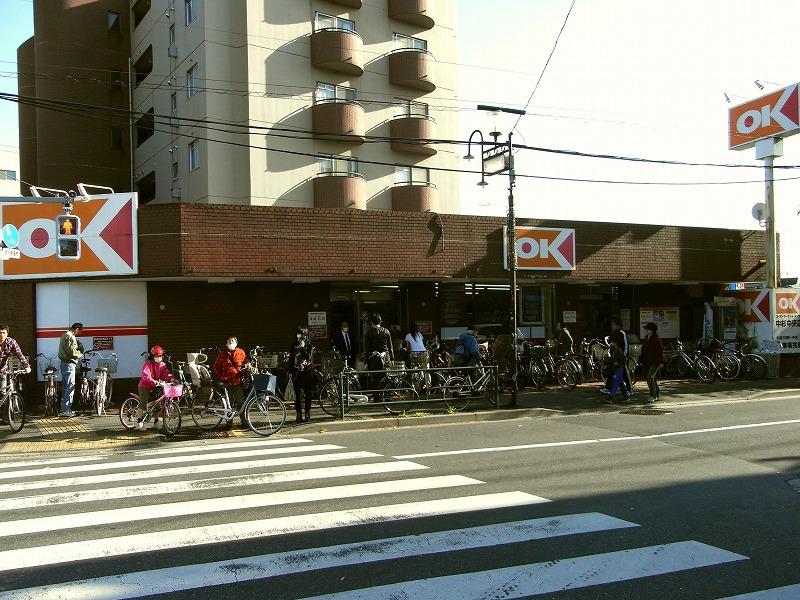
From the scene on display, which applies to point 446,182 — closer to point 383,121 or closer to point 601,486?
point 383,121

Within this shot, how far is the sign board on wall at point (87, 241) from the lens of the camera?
49.4 ft

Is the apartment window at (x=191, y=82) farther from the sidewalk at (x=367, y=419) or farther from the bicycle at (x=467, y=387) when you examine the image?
the bicycle at (x=467, y=387)

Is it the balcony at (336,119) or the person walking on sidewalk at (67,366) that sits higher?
the balcony at (336,119)

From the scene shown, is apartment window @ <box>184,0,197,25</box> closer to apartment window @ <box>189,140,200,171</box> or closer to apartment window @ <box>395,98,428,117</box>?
apartment window @ <box>189,140,200,171</box>

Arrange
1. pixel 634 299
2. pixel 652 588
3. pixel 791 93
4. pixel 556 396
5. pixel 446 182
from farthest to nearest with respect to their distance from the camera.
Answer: pixel 446 182
pixel 634 299
pixel 791 93
pixel 556 396
pixel 652 588

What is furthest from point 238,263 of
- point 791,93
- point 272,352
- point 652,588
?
point 791,93

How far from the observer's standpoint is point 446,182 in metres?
29.9

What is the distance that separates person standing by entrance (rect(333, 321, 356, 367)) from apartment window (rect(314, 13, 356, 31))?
47.4 ft

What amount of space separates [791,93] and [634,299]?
8036 mm

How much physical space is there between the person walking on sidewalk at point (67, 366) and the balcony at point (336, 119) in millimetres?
14127

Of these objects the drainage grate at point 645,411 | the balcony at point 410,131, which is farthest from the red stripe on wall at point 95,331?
the balcony at point 410,131

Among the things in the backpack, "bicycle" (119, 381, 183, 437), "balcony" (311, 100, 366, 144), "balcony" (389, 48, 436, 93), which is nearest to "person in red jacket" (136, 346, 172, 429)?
"bicycle" (119, 381, 183, 437)

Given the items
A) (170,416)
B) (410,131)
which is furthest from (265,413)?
(410,131)

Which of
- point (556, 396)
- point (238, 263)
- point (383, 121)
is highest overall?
point (383, 121)
